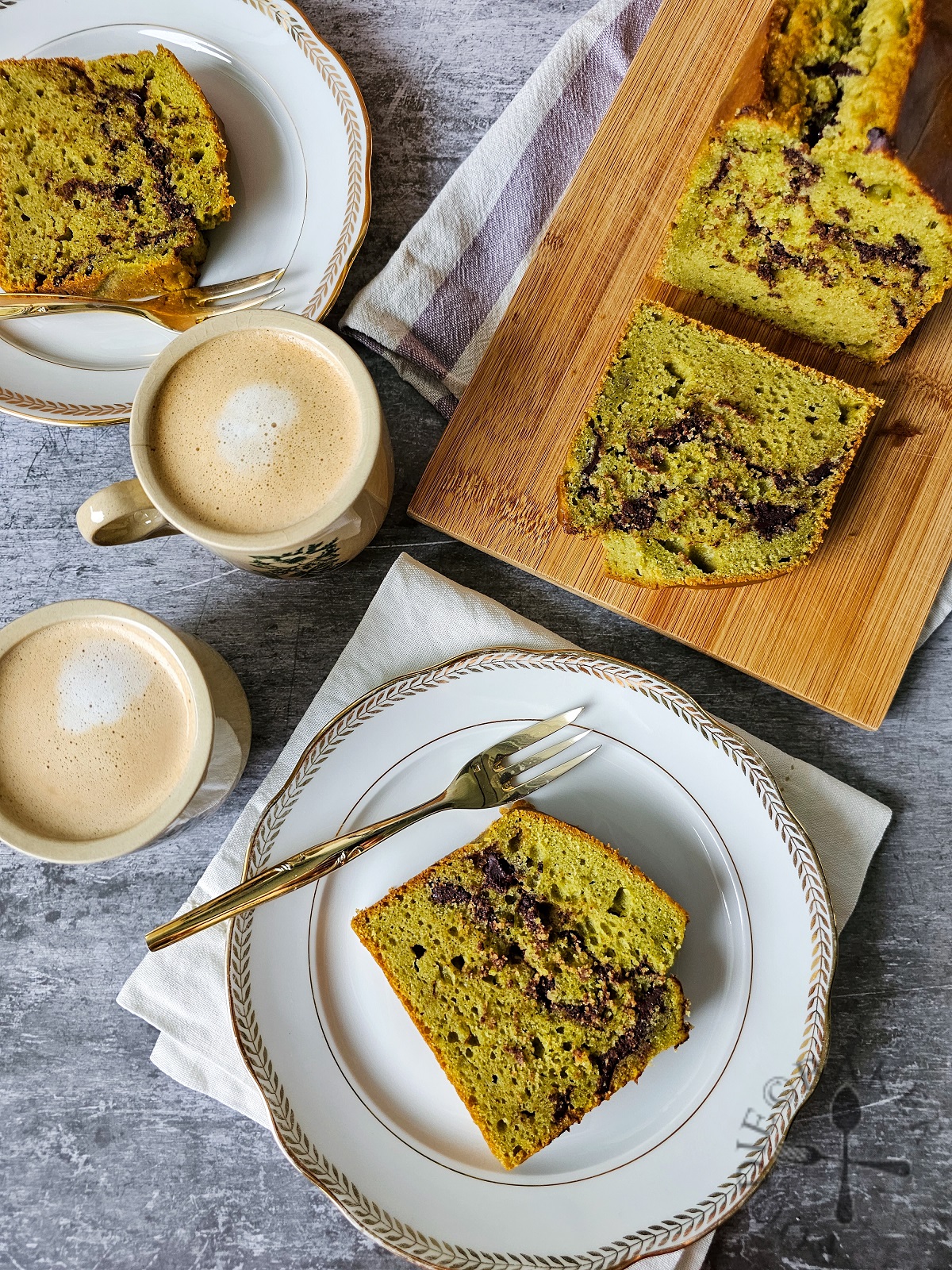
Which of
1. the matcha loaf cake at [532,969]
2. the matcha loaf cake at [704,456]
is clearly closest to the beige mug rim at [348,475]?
Answer: the matcha loaf cake at [704,456]

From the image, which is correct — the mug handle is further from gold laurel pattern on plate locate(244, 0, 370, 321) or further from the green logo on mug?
gold laurel pattern on plate locate(244, 0, 370, 321)

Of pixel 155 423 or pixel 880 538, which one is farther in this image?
pixel 880 538

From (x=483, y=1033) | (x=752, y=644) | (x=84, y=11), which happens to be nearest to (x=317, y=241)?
(x=84, y=11)

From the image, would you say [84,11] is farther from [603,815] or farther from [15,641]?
[603,815]

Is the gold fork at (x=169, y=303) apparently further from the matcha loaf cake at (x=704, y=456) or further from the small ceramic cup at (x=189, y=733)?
the matcha loaf cake at (x=704, y=456)

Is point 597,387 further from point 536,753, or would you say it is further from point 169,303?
point 169,303

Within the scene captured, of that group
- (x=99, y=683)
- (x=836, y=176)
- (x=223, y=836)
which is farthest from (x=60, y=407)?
(x=836, y=176)
